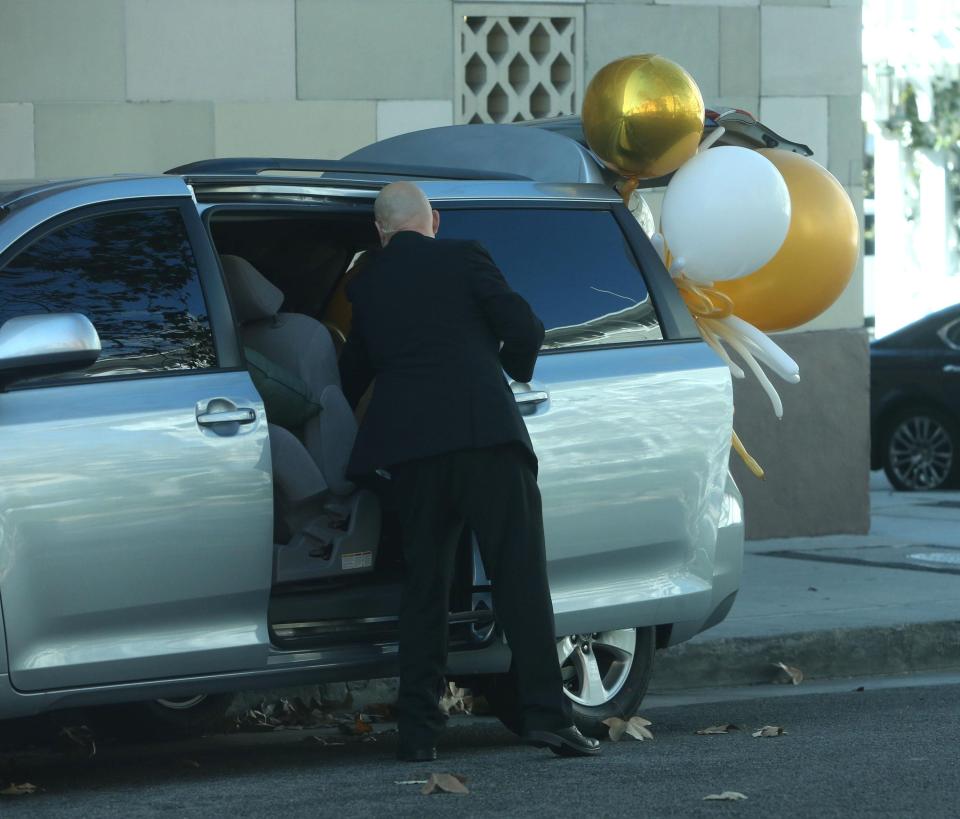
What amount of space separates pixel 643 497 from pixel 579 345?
1.75 ft

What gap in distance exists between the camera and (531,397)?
20.8ft

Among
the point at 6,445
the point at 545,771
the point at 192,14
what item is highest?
the point at 192,14

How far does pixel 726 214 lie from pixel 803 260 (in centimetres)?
77

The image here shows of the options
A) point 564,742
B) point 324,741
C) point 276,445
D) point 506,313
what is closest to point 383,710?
point 324,741

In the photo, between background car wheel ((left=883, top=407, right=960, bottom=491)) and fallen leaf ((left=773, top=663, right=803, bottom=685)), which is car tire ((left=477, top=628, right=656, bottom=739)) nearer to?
fallen leaf ((left=773, top=663, right=803, bottom=685))

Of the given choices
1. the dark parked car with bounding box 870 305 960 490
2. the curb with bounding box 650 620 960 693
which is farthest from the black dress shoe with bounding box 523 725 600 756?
the dark parked car with bounding box 870 305 960 490

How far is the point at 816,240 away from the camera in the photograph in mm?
7660

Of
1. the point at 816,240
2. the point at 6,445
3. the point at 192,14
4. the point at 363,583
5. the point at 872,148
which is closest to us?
the point at 6,445

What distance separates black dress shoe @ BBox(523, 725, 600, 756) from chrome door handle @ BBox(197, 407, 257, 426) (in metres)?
1.30

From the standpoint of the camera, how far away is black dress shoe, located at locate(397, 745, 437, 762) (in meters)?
6.13

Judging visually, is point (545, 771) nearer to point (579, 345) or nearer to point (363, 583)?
point (363, 583)

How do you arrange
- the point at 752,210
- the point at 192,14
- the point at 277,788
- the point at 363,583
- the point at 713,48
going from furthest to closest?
the point at 713,48 → the point at 192,14 → the point at 752,210 → the point at 363,583 → the point at 277,788

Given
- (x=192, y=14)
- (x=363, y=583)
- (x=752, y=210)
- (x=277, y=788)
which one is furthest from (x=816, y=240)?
(x=192, y=14)

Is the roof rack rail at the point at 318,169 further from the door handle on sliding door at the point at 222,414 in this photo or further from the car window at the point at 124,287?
the door handle on sliding door at the point at 222,414
